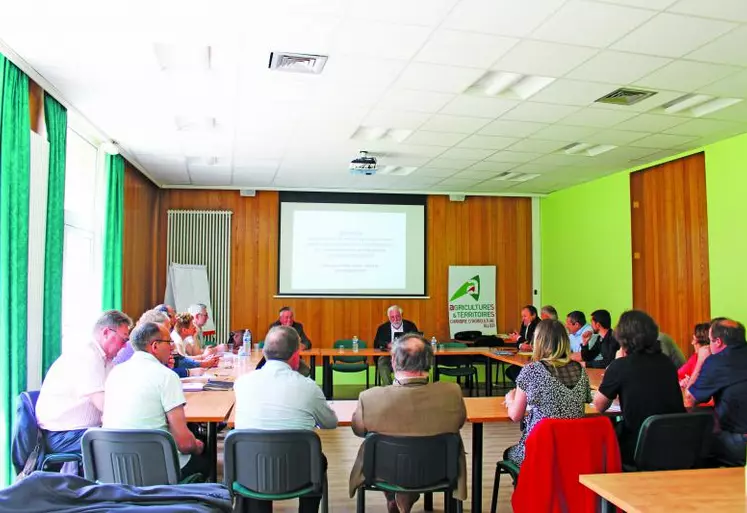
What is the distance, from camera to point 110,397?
3.09 m

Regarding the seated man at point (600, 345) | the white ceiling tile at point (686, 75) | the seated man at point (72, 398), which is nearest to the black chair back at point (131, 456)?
the seated man at point (72, 398)

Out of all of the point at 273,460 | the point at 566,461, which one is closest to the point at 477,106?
the point at 566,461

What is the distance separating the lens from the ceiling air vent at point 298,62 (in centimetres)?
401

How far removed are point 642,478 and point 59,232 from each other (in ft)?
15.2

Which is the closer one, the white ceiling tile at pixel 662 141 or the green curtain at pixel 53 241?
the green curtain at pixel 53 241

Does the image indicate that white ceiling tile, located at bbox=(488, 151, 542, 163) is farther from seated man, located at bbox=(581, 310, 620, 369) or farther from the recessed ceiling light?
the recessed ceiling light

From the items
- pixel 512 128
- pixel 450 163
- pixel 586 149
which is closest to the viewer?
pixel 512 128

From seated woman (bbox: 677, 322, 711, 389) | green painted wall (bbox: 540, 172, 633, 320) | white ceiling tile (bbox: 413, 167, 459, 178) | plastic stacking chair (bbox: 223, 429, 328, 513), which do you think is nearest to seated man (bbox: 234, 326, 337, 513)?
plastic stacking chair (bbox: 223, 429, 328, 513)

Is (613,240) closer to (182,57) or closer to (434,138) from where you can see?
(434,138)

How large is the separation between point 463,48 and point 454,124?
1.84 meters

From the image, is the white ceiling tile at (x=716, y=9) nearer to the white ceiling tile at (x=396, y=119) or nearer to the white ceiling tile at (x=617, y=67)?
the white ceiling tile at (x=617, y=67)

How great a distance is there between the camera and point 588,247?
8727 millimetres

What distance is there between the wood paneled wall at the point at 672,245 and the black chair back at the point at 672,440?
3.94 meters

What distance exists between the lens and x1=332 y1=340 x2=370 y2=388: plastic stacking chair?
8.02m
